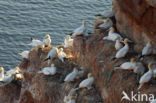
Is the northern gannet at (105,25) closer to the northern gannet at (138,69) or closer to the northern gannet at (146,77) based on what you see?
the northern gannet at (138,69)

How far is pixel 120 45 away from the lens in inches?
808

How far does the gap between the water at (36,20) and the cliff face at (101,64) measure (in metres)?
9.11

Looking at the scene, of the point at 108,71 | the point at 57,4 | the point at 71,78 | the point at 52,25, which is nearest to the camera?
the point at 108,71

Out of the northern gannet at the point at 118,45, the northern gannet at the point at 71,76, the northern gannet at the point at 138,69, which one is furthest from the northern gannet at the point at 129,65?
the northern gannet at the point at 71,76

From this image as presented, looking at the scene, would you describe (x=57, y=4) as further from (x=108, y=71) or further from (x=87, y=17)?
(x=108, y=71)

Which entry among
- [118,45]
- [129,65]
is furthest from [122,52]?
[129,65]

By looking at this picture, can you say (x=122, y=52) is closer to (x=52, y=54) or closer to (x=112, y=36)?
(x=112, y=36)

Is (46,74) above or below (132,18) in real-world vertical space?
below

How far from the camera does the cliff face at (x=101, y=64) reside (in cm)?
1933

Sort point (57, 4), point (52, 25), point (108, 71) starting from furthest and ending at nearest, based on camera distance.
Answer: point (57, 4) → point (52, 25) → point (108, 71)

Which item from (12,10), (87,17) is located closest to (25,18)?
(12,10)

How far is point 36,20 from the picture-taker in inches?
1428

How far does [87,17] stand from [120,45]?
16.1 m

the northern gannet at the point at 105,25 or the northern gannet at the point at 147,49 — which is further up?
the northern gannet at the point at 105,25
